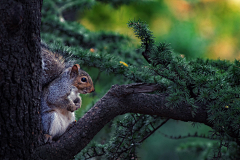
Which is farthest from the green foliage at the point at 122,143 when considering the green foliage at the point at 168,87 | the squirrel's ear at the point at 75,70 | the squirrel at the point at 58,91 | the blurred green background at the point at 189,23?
the blurred green background at the point at 189,23

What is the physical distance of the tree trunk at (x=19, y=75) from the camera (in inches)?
37.7

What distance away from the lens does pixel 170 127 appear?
17.0 feet

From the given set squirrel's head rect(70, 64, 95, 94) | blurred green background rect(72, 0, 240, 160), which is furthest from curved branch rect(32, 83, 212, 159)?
blurred green background rect(72, 0, 240, 160)

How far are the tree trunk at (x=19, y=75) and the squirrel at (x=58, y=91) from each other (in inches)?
9.5

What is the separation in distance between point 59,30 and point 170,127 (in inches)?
134

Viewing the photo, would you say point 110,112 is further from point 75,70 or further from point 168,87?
point 75,70

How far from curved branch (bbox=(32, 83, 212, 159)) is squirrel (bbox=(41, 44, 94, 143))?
137 mm

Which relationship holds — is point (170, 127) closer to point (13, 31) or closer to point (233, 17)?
point (233, 17)

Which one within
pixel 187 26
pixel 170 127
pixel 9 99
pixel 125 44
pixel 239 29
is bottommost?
pixel 9 99

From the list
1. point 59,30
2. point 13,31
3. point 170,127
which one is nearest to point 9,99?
point 13,31

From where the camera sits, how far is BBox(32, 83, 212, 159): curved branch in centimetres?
117

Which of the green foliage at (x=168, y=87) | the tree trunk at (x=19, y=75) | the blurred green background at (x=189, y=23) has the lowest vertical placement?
the tree trunk at (x=19, y=75)

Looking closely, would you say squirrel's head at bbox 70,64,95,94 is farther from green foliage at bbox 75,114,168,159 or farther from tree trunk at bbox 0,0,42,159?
tree trunk at bbox 0,0,42,159

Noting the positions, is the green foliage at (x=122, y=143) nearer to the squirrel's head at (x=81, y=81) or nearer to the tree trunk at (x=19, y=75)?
the squirrel's head at (x=81, y=81)
